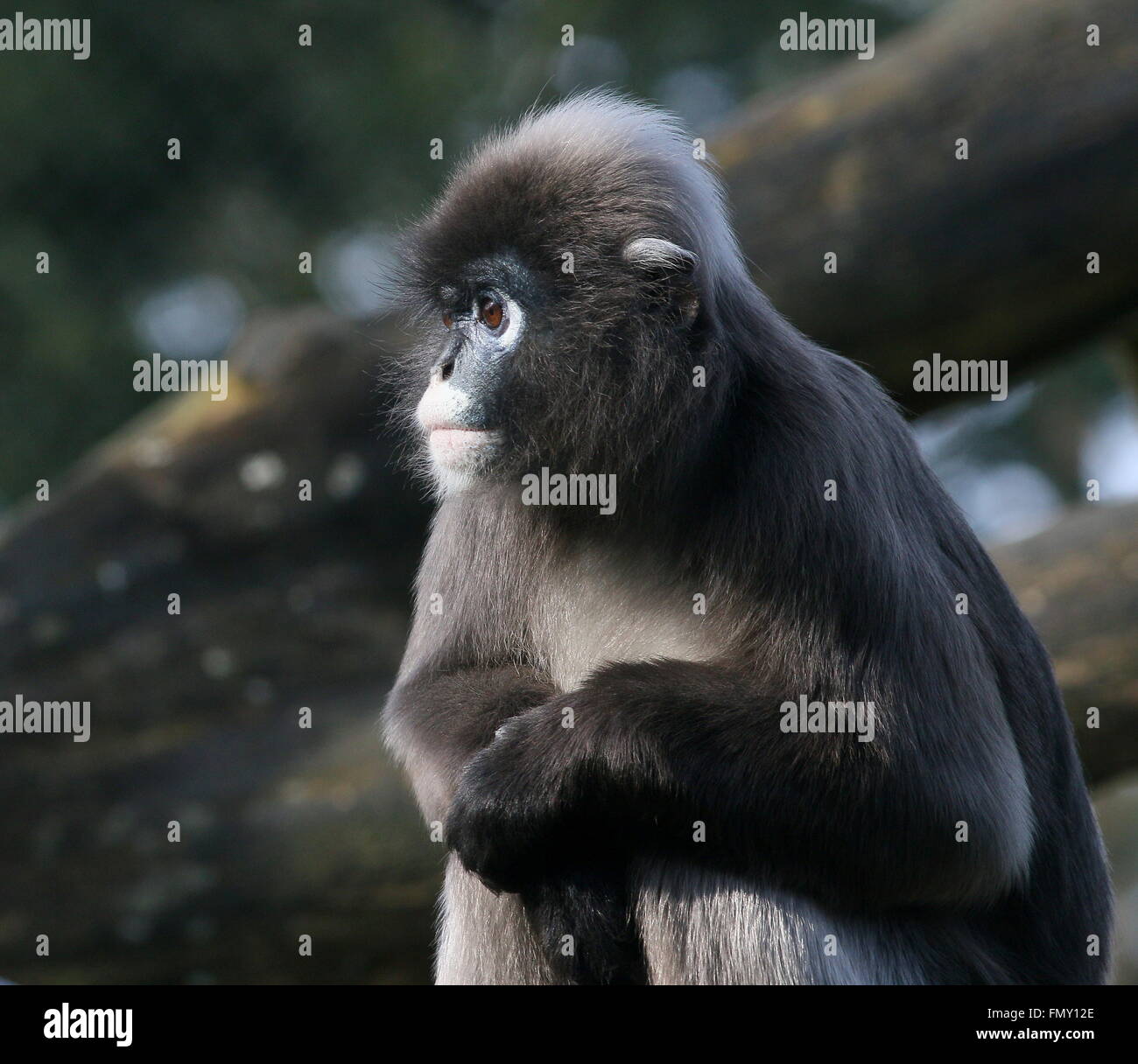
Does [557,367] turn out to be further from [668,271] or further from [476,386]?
[668,271]

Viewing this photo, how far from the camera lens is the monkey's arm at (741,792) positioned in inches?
157

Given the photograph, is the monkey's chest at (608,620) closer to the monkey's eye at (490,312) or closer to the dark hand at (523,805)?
the dark hand at (523,805)

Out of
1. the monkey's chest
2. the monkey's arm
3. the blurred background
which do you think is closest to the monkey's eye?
the monkey's chest

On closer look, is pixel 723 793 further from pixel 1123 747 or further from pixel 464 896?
pixel 1123 747

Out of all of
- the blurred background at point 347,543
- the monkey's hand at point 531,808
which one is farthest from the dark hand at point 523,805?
the blurred background at point 347,543

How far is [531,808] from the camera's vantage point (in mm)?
4055

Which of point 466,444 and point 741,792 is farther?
point 466,444

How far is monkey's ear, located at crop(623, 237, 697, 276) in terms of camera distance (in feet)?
13.7

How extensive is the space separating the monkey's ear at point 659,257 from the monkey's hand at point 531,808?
1237 millimetres

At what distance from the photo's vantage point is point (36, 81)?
49.6 ft

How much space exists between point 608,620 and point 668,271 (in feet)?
3.64

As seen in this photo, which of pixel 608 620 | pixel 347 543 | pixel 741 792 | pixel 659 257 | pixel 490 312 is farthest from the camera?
pixel 347 543

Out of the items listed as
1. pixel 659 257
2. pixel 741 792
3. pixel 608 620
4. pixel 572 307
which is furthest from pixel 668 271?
pixel 741 792
